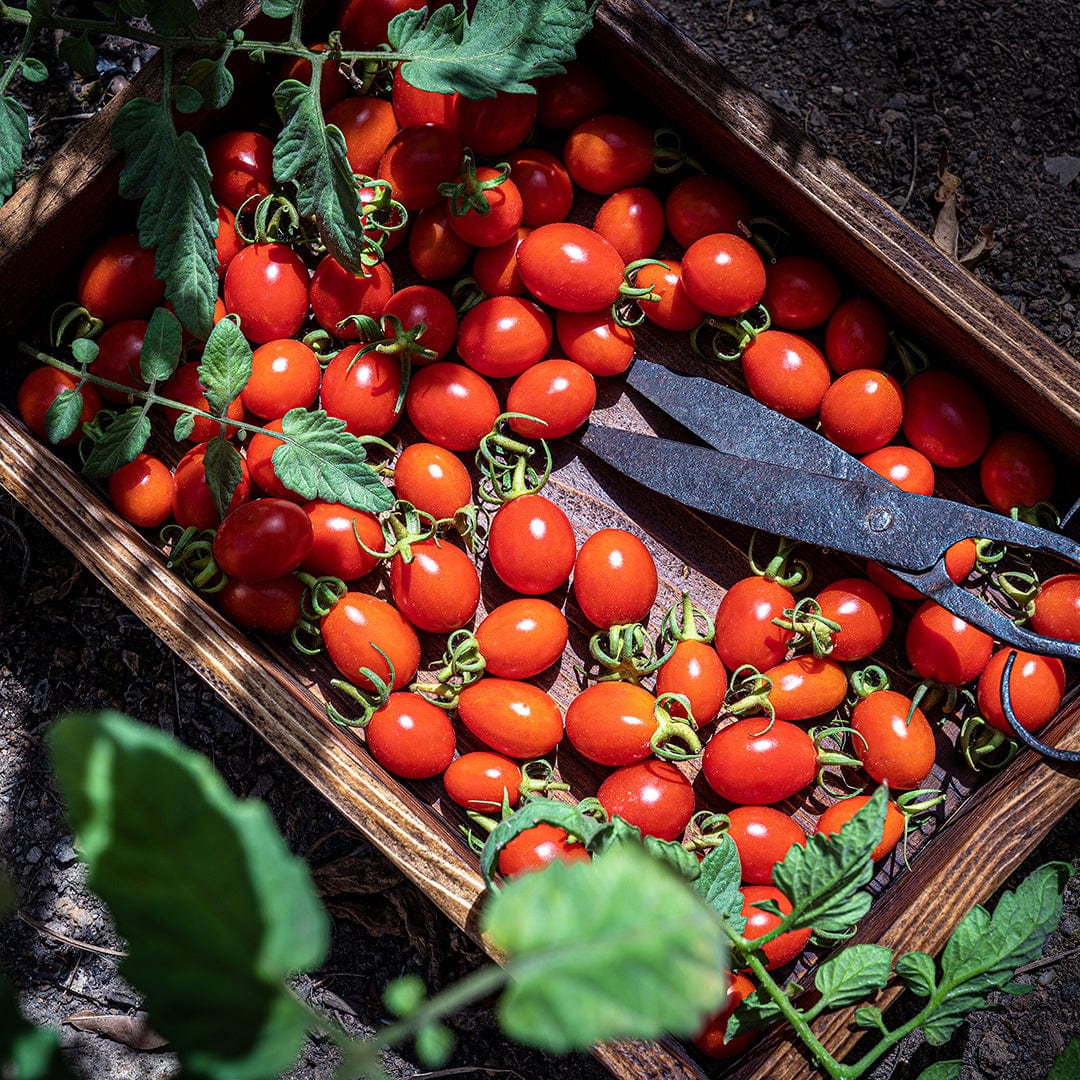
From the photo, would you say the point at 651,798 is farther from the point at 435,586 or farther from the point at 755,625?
the point at 435,586

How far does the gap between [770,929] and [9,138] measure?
1.16m

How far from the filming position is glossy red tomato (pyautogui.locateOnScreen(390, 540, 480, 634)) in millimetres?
1098

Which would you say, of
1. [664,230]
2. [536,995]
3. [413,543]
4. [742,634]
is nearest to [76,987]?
[413,543]

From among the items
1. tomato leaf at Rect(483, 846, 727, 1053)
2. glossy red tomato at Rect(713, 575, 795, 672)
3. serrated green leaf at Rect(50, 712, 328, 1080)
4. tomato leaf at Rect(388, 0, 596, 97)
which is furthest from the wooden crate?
tomato leaf at Rect(483, 846, 727, 1053)

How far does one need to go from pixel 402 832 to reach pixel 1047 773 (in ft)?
2.17

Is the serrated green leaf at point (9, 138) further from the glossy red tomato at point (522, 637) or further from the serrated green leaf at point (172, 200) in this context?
the glossy red tomato at point (522, 637)

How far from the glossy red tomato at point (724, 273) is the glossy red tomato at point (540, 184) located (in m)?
0.17

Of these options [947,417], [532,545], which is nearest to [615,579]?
Result: [532,545]

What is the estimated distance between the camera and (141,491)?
3.66 ft

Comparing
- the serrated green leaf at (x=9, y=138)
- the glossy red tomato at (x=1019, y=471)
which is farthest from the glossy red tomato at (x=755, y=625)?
the serrated green leaf at (x=9, y=138)

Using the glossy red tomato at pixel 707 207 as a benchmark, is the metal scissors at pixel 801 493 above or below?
below

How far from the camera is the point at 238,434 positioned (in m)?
1.15

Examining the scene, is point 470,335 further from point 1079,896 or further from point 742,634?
point 1079,896

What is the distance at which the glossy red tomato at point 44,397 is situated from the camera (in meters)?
1.10
